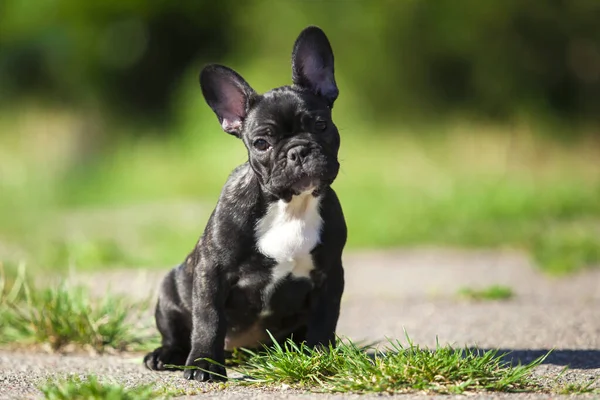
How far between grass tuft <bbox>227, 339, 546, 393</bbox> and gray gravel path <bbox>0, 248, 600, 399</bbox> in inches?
4.1

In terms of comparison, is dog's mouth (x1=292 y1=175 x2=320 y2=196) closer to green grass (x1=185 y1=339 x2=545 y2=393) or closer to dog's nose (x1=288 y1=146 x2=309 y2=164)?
dog's nose (x1=288 y1=146 x2=309 y2=164)

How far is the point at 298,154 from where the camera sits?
4.33m

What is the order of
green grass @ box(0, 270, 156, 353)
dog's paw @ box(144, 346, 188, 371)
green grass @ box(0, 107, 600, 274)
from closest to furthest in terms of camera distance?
dog's paw @ box(144, 346, 188, 371) < green grass @ box(0, 270, 156, 353) < green grass @ box(0, 107, 600, 274)

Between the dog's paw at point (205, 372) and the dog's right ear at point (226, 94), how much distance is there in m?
1.14

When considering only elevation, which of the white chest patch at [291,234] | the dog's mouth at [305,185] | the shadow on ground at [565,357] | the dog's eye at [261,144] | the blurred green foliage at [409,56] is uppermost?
the blurred green foliage at [409,56]

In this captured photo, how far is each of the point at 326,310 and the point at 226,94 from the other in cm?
118

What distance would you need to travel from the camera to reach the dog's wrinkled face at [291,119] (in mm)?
4352

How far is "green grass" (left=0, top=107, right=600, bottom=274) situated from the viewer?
399 inches

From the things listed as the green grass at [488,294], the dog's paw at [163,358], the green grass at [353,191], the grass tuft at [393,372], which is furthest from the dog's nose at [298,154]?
the green grass at [353,191]

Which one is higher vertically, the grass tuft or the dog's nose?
the dog's nose

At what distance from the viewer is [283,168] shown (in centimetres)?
436

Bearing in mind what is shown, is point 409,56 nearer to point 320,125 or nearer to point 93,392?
point 320,125

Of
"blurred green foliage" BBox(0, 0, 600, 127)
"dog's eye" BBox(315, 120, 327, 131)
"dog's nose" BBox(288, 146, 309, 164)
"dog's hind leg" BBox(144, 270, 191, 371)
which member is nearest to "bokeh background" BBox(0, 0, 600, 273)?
"blurred green foliage" BBox(0, 0, 600, 127)

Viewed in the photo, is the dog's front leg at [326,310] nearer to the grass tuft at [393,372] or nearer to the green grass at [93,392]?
the grass tuft at [393,372]
